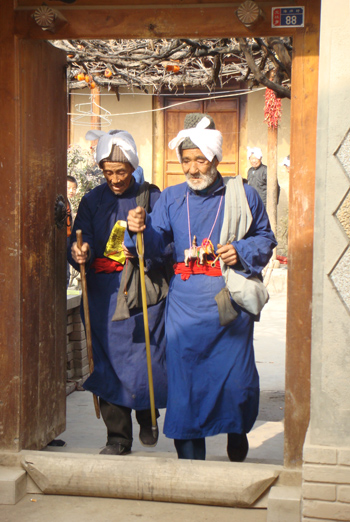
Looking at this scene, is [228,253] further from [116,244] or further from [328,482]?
[328,482]

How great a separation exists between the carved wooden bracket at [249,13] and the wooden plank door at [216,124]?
499 inches

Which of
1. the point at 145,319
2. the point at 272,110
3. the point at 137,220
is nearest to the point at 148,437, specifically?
the point at 145,319

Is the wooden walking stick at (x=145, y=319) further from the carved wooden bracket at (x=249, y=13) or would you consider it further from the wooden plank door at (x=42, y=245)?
the carved wooden bracket at (x=249, y=13)

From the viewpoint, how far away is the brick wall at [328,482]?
328cm

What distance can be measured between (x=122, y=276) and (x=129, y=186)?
589 millimetres

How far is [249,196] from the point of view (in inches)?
170

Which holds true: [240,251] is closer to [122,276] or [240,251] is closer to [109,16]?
[122,276]

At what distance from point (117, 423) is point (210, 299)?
40.3 inches

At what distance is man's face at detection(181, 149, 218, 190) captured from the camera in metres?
4.26

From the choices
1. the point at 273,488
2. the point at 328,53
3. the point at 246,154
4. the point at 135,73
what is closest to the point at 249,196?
the point at 328,53

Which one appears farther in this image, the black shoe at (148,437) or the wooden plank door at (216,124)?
the wooden plank door at (216,124)

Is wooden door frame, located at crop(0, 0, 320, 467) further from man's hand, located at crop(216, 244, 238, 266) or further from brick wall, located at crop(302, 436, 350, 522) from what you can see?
brick wall, located at crop(302, 436, 350, 522)

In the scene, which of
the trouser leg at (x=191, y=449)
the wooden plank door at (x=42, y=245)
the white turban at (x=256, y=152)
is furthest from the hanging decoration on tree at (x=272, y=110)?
the trouser leg at (x=191, y=449)

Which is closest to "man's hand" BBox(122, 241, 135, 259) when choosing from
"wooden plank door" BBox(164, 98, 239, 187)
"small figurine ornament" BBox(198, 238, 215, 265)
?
"small figurine ornament" BBox(198, 238, 215, 265)
